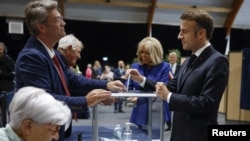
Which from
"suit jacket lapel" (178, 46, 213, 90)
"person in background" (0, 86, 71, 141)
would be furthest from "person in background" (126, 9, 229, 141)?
"person in background" (0, 86, 71, 141)

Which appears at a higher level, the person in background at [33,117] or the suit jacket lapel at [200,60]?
the suit jacket lapel at [200,60]

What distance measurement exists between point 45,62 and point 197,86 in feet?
2.61

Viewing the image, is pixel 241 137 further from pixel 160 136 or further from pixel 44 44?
pixel 44 44

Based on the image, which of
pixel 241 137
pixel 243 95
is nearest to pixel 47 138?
pixel 241 137

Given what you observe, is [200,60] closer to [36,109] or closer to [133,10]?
[36,109]

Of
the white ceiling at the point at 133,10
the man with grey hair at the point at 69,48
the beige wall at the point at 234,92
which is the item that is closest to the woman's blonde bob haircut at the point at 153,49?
the man with grey hair at the point at 69,48

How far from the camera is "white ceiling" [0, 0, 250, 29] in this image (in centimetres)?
1185

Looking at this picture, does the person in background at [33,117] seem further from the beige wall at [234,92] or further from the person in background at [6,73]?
the beige wall at [234,92]

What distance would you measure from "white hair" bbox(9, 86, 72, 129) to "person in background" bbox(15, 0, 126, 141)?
1.33 feet

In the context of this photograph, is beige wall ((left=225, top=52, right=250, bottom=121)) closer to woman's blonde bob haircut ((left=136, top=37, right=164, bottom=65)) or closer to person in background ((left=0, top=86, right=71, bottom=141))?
woman's blonde bob haircut ((left=136, top=37, right=164, bottom=65))

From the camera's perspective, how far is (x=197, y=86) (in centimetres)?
175

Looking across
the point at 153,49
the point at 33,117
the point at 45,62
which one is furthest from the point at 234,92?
the point at 33,117

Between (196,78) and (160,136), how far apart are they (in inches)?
16.6

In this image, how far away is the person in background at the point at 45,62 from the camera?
1.61 m
